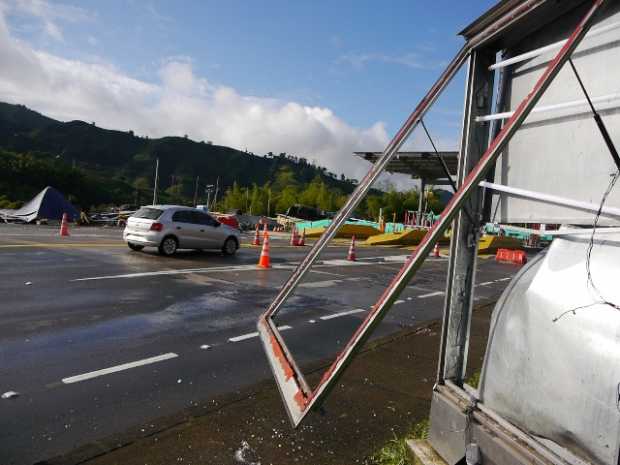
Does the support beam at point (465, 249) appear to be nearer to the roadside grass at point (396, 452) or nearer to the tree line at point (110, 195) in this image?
Result: the roadside grass at point (396, 452)

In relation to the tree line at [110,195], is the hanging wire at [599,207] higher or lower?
lower

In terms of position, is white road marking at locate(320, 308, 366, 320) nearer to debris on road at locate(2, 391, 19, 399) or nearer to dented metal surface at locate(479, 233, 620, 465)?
debris on road at locate(2, 391, 19, 399)

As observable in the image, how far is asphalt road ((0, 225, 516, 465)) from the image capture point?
372 centimetres

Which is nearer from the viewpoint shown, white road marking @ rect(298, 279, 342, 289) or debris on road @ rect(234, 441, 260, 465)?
debris on road @ rect(234, 441, 260, 465)

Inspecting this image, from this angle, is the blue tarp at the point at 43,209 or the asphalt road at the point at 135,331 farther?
the blue tarp at the point at 43,209

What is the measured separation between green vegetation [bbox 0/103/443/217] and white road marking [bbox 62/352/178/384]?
49991mm

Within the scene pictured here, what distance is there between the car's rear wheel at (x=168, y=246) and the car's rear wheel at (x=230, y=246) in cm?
190

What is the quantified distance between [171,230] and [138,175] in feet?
492

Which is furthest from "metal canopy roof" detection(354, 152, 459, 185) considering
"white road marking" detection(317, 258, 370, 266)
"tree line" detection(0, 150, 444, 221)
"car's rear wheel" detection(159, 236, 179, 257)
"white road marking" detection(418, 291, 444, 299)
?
"tree line" detection(0, 150, 444, 221)

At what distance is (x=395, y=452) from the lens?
3252mm

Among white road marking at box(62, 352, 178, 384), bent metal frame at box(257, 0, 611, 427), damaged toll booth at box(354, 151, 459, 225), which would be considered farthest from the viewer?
damaged toll booth at box(354, 151, 459, 225)

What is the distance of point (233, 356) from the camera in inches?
212

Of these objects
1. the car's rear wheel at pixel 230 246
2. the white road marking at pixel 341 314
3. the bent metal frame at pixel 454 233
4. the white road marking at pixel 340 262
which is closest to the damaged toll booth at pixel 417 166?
the white road marking at pixel 340 262

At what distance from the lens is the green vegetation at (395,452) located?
3.17 meters
